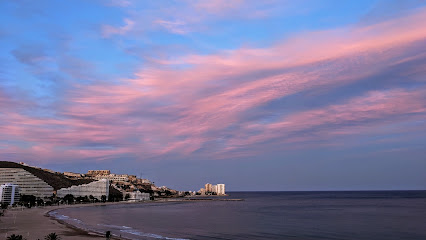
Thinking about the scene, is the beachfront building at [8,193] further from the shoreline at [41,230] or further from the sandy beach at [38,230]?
the sandy beach at [38,230]

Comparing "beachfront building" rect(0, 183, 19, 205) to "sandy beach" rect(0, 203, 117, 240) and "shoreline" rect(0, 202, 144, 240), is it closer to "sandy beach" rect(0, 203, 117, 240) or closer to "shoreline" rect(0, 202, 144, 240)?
"shoreline" rect(0, 202, 144, 240)

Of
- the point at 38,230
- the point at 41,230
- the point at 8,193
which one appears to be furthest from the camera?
the point at 8,193

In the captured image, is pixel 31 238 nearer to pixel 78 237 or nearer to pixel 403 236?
pixel 78 237

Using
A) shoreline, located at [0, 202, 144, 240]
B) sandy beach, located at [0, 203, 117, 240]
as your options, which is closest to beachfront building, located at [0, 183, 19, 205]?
shoreline, located at [0, 202, 144, 240]

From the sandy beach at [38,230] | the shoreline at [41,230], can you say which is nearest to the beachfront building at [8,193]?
the shoreline at [41,230]

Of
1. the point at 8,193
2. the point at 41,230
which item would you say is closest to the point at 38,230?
the point at 41,230

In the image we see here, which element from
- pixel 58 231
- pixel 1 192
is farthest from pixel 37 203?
pixel 58 231

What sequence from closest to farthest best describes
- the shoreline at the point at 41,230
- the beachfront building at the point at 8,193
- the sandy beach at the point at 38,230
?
the sandy beach at the point at 38,230 < the shoreline at the point at 41,230 < the beachfront building at the point at 8,193

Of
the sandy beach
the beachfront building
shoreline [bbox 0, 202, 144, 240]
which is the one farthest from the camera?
the beachfront building

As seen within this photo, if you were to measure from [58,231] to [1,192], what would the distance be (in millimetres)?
124147

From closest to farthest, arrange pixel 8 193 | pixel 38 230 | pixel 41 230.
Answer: pixel 38 230, pixel 41 230, pixel 8 193

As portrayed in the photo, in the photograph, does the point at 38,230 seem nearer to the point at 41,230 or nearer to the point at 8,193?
the point at 41,230

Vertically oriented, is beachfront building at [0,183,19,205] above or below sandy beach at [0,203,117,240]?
above

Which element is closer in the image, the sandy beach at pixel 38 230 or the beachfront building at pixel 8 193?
the sandy beach at pixel 38 230
